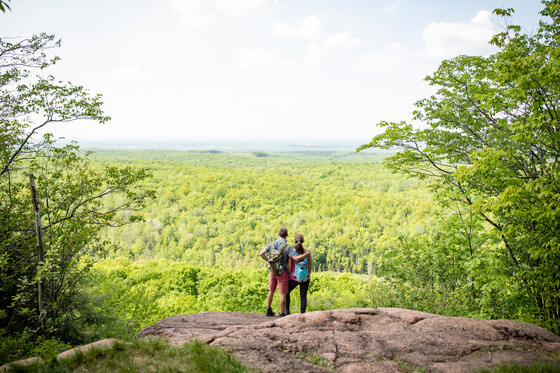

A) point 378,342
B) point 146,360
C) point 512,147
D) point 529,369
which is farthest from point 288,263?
point 512,147

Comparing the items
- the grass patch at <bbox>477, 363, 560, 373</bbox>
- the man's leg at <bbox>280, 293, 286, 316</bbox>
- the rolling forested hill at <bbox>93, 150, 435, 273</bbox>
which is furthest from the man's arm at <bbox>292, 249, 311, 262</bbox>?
the rolling forested hill at <bbox>93, 150, 435, 273</bbox>

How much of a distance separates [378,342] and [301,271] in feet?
7.41

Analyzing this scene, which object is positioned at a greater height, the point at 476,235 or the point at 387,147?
the point at 387,147

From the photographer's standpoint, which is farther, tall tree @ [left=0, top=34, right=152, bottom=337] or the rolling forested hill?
the rolling forested hill

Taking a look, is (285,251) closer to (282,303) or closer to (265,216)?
(282,303)

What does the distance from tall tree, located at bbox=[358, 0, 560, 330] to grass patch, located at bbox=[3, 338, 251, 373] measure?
21.7ft

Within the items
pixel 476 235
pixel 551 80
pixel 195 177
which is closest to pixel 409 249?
pixel 476 235

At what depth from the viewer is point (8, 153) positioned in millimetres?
9555

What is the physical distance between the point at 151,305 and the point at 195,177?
88684 millimetres

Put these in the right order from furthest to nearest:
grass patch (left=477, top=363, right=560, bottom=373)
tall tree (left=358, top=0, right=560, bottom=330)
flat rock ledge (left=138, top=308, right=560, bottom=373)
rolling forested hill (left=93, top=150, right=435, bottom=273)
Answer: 1. rolling forested hill (left=93, top=150, right=435, bottom=273)
2. tall tree (left=358, top=0, right=560, bottom=330)
3. flat rock ledge (left=138, top=308, right=560, bottom=373)
4. grass patch (left=477, top=363, right=560, bottom=373)

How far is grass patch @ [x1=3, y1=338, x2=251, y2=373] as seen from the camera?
435cm

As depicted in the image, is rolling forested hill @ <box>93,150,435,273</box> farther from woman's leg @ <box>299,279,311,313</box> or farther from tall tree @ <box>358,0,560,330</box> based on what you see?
woman's leg @ <box>299,279,311,313</box>

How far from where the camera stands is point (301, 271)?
23.8 feet

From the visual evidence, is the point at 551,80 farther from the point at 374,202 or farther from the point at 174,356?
the point at 374,202
